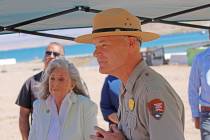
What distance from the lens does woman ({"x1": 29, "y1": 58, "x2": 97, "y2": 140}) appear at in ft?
10.6

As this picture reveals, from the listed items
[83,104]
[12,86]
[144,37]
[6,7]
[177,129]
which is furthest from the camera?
[12,86]

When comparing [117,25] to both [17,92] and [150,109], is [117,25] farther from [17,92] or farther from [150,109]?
[17,92]

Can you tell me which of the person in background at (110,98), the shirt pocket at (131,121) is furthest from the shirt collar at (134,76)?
the person in background at (110,98)

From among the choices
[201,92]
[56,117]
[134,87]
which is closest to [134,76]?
[134,87]

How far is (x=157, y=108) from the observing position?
1.81m

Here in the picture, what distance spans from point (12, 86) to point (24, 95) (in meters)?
15.1

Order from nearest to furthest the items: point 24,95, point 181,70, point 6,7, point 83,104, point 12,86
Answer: point 6,7 < point 83,104 < point 24,95 < point 12,86 < point 181,70

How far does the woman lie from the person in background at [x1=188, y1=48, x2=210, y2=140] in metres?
1.31

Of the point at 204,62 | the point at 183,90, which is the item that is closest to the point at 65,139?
the point at 204,62

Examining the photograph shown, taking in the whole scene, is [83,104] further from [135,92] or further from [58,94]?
[135,92]

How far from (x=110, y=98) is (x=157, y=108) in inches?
95.1

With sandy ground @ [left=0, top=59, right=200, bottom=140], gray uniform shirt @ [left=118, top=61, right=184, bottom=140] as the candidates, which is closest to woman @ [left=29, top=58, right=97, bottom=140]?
gray uniform shirt @ [left=118, top=61, right=184, bottom=140]

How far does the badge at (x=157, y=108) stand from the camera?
5.92 feet

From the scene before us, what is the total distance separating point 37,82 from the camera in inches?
164
